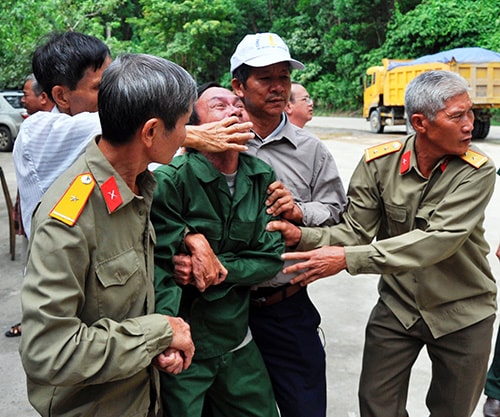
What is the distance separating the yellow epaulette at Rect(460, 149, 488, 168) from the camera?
2361 mm

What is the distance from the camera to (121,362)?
1.46 metres

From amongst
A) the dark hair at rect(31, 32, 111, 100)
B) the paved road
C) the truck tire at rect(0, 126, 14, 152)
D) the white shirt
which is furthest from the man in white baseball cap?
the truck tire at rect(0, 126, 14, 152)

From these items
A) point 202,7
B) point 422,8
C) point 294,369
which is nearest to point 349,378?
point 294,369

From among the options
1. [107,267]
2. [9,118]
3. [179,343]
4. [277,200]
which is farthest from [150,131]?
[9,118]

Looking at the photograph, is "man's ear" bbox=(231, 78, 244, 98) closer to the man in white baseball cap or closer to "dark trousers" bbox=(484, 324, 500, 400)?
the man in white baseball cap

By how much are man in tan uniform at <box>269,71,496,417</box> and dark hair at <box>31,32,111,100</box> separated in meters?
0.89

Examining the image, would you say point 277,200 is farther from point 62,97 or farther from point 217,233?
point 62,97

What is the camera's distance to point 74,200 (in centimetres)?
146

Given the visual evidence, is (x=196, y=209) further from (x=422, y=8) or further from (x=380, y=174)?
(x=422, y=8)

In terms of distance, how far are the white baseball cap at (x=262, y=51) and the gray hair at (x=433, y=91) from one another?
0.53 metres

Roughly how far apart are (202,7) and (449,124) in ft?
94.5

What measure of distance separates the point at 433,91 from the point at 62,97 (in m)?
1.44

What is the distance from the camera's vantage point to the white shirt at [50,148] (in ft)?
6.55

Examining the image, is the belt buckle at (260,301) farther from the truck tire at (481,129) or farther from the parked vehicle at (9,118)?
the truck tire at (481,129)
